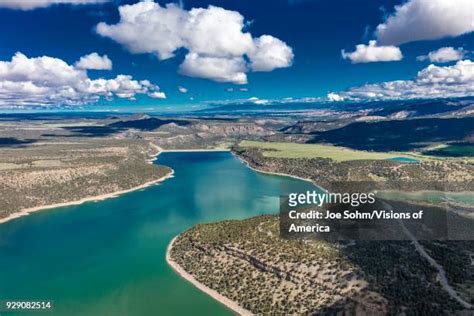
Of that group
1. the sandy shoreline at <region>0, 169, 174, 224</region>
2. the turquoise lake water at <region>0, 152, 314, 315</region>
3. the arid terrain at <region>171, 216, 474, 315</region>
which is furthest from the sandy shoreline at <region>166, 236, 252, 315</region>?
the sandy shoreline at <region>0, 169, 174, 224</region>

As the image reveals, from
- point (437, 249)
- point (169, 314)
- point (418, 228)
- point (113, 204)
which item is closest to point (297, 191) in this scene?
point (113, 204)

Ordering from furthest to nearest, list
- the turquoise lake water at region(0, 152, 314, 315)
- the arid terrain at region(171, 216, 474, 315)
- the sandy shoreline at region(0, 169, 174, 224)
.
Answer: the sandy shoreline at region(0, 169, 174, 224) < the turquoise lake water at region(0, 152, 314, 315) < the arid terrain at region(171, 216, 474, 315)

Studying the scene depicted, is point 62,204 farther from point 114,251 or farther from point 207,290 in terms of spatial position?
point 207,290

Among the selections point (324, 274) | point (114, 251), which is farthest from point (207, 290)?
point (114, 251)

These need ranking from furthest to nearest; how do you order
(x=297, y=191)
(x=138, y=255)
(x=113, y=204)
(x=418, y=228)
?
1. (x=297, y=191)
2. (x=113, y=204)
3. (x=138, y=255)
4. (x=418, y=228)

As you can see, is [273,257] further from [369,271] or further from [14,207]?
[14,207]

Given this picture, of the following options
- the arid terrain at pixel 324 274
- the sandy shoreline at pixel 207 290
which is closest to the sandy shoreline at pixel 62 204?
the sandy shoreline at pixel 207 290

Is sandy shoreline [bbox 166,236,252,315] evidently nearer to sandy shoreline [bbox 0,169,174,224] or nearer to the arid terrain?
the arid terrain

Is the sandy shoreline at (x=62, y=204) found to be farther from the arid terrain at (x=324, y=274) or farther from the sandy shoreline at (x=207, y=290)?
the arid terrain at (x=324, y=274)
